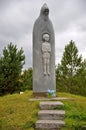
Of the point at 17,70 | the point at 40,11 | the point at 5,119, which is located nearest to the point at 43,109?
the point at 5,119

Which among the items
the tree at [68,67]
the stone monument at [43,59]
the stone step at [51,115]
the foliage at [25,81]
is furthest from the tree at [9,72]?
the stone step at [51,115]

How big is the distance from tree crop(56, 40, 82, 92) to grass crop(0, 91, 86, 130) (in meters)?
12.5

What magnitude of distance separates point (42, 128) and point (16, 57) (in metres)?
14.3

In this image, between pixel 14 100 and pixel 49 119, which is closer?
pixel 49 119

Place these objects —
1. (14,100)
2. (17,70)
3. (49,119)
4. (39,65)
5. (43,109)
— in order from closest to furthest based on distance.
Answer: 1. (49,119)
2. (43,109)
3. (14,100)
4. (39,65)
5. (17,70)

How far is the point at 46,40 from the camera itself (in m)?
11.2

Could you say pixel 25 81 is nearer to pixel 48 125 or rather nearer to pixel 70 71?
pixel 70 71

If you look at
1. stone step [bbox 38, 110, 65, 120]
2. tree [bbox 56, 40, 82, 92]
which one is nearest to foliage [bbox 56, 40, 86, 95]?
tree [bbox 56, 40, 82, 92]

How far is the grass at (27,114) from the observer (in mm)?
7137

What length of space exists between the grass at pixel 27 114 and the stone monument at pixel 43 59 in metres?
1.67

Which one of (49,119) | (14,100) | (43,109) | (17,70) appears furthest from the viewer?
(17,70)

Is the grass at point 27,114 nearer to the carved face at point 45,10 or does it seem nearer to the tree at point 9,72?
the carved face at point 45,10

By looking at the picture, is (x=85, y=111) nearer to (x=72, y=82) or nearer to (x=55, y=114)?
(x=55, y=114)

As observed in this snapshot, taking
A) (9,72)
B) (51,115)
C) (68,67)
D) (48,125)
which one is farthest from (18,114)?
(68,67)
